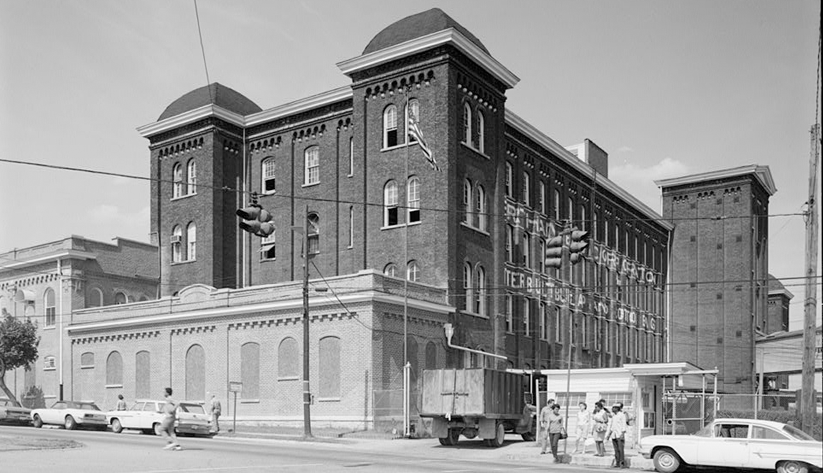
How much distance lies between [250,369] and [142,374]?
8.43 meters

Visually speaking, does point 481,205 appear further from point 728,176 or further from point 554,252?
point 728,176

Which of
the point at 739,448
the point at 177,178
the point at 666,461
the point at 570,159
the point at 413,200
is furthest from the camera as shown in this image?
the point at 570,159

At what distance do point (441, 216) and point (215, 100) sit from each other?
1956cm

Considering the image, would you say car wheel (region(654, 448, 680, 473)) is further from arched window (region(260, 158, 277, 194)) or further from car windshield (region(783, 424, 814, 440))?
arched window (region(260, 158, 277, 194))

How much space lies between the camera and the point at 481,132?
50.5 meters

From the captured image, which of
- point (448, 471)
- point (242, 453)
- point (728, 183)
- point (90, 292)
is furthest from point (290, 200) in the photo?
point (728, 183)

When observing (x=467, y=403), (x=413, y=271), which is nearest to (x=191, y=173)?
(x=413, y=271)

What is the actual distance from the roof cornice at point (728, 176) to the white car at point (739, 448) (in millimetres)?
62021

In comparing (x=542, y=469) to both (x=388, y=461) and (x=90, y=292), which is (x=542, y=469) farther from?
(x=90, y=292)

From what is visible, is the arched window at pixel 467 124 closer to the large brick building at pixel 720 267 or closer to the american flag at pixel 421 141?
the american flag at pixel 421 141

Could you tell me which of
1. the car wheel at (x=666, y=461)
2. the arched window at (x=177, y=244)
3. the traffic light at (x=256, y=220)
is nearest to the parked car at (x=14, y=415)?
the arched window at (x=177, y=244)

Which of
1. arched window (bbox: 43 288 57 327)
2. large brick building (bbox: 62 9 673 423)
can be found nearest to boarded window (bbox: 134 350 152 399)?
large brick building (bbox: 62 9 673 423)

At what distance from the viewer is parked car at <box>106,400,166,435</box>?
3638 centimetres

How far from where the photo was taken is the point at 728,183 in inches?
3260
